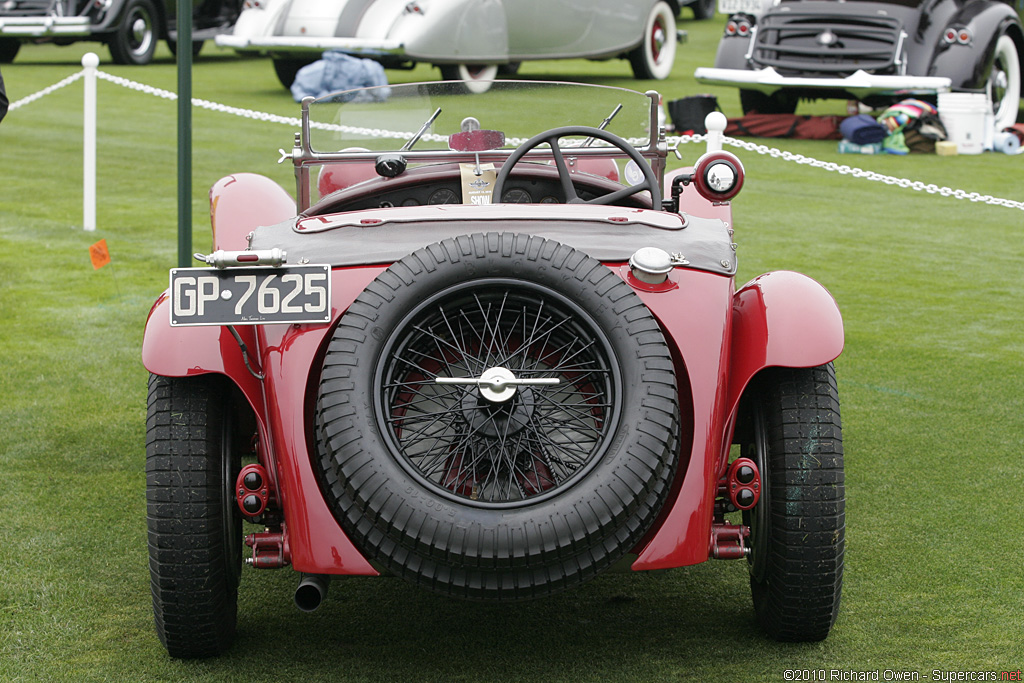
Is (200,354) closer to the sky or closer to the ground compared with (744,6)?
closer to the ground

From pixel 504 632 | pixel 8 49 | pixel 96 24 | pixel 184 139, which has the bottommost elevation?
pixel 8 49

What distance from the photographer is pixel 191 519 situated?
2855 millimetres

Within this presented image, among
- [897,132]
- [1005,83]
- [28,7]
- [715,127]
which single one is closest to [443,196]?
[715,127]

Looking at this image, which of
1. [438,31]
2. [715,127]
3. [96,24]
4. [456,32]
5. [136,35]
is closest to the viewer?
[715,127]

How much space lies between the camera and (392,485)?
8.50 feet

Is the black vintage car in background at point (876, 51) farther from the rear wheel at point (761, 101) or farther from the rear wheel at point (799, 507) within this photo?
the rear wheel at point (799, 507)

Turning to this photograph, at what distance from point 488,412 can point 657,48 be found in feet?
53.4

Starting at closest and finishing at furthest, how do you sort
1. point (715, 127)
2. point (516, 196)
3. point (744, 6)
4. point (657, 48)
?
1. point (516, 196)
2. point (715, 127)
3. point (744, 6)
4. point (657, 48)

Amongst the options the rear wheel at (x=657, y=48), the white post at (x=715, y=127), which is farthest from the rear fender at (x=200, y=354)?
the rear wheel at (x=657, y=48)

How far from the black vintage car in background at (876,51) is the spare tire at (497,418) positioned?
34.5 ft

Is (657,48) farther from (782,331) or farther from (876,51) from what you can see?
(782,331)

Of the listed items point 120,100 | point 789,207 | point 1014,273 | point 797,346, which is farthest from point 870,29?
point 797,346

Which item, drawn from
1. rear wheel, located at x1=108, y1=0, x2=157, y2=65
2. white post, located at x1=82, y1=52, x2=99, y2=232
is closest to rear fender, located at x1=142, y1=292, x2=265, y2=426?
white post, located at x1=82, y1=52, x2=99, y2=232

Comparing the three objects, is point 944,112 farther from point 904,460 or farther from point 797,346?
point 797,346
